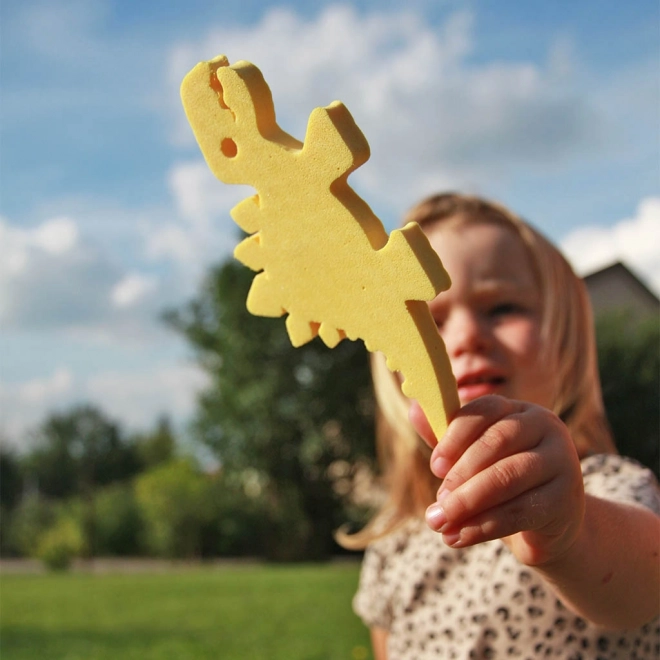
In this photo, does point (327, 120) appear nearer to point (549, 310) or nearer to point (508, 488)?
point (508, 488)

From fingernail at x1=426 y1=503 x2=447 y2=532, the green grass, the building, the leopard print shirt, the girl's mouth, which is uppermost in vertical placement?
the building

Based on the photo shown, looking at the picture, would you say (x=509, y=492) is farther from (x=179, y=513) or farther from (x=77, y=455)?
(x=77, y=455)

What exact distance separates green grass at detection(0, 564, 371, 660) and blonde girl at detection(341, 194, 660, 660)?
12.5 ft

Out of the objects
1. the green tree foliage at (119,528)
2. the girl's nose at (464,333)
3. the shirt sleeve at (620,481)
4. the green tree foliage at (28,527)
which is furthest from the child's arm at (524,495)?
the green tree foliage at (28,527)

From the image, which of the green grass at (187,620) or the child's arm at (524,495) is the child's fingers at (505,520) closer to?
the child's arm at (524,495)

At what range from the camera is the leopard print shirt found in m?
1.40

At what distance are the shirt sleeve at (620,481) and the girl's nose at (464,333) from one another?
33cm

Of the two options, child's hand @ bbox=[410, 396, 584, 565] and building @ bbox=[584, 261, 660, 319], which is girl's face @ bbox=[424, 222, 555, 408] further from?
building @ bbox=[584, 261, 660, 319]

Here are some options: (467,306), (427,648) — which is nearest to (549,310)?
(467,306)

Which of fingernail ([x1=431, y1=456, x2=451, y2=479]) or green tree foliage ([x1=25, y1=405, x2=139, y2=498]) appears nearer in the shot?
fingernail ([x1=431, y1=456, x2=451, y2=479])

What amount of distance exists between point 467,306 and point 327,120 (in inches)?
23.9

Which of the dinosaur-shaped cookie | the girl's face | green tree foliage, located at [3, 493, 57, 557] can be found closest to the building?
the girl's face

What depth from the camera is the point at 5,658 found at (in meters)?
5.64

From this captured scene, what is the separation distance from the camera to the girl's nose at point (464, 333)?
1378 mm
